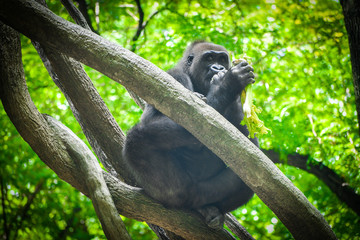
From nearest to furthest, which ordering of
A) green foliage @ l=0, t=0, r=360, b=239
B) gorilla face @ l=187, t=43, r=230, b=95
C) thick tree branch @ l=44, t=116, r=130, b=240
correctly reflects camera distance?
thick tree branch @ l=44, t=116, r=130, b=240 → gorilla face @ l=187, t=43, r=230, b=95 → green foliage @ l=0, t=0, r=360, b=239

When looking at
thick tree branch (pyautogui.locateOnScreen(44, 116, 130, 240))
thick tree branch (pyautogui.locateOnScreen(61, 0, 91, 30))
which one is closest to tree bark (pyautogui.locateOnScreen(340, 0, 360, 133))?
thick tree branch (pyautogui.locateOnScreen(44, 116, 130, 240))

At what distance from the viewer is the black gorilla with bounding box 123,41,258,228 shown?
3.28 m

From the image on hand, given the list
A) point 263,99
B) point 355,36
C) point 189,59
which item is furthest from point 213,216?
point 263,99

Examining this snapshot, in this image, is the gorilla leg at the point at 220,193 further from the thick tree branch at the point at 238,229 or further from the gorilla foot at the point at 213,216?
the thick tree branch at the point at 238,229

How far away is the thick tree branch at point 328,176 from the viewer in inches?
246

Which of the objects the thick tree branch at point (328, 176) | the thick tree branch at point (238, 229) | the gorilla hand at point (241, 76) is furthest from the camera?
the thick tree branch at point (328, 176)

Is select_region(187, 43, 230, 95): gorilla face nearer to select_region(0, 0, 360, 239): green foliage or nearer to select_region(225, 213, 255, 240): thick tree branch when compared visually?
select_region(0, 0, 360, 239): green foliage

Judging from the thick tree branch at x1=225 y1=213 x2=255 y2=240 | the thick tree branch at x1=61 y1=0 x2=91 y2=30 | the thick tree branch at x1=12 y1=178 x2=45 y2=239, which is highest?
the thick tree branch at x1=61 y1=0 x2=91 y2=30

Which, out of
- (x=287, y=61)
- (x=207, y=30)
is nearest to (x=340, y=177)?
(x=287, y=61)

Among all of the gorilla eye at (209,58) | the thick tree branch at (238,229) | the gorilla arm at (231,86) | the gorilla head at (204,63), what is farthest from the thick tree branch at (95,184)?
the gorilla eye at (209,58)

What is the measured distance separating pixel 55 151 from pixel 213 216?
1.81 metres

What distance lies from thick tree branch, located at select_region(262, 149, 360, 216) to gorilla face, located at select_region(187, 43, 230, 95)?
238cm

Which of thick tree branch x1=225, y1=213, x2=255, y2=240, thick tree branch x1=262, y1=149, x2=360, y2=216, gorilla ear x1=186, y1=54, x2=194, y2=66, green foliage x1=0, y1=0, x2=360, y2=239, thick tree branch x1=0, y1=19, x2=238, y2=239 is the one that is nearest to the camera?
thick tree branch x1=0, y1=19, x2=238, y2=239

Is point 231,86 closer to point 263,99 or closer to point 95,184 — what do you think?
A: point 95,184
